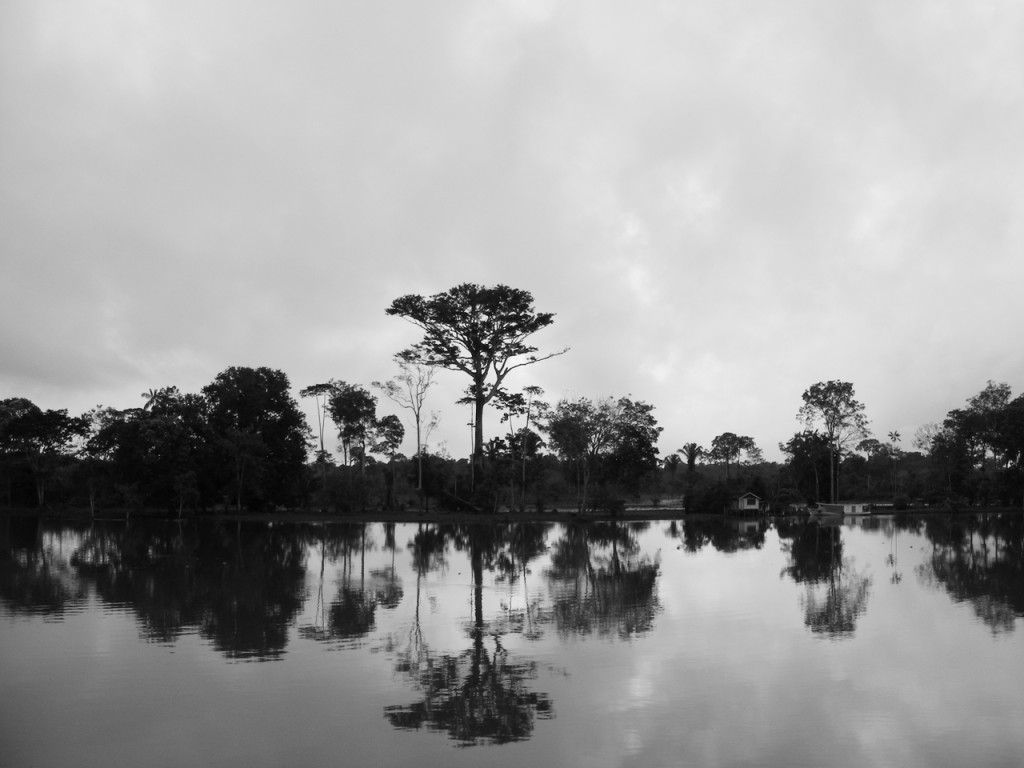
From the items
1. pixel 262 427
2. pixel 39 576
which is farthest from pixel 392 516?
pixel 39 576

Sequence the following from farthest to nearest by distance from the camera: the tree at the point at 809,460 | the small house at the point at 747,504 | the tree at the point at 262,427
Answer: the tree at the point at 809,460 → the small house at the point at 747,504 → the tree at the point at 262,427

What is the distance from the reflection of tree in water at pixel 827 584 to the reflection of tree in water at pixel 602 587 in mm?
3349

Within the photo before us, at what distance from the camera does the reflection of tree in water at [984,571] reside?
57.3 ft

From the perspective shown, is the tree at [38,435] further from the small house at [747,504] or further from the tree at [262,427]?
the small house at [747,504]

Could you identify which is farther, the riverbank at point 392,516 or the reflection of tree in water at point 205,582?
the riverbank at point 392,516

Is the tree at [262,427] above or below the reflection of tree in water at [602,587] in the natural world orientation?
above

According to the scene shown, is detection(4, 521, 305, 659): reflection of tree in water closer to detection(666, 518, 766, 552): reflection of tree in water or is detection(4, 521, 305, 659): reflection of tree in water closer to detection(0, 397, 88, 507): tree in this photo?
detection(666, 518, 766, 552): reflection of tree in water

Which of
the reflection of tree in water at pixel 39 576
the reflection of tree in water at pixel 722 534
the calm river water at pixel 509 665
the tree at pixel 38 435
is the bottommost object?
the reflection of tree in water at pixel 722 534

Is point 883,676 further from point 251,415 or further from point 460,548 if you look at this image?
point 251,415

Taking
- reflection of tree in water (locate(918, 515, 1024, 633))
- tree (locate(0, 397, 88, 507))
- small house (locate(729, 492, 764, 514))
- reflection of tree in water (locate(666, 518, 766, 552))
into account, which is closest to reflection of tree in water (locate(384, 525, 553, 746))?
reflection of tree in water (locate(918, 515, 1024, 633))

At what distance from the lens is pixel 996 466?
82.2 metres

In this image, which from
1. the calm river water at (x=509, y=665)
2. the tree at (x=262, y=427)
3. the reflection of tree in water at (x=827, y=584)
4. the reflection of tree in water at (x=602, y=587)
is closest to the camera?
the calm river water at (x=509, y=665)

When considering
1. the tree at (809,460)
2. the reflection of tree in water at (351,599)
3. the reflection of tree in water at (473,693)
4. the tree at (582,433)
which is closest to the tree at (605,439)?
the tree at (582,433)

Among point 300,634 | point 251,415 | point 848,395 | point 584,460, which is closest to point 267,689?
point 300,634
